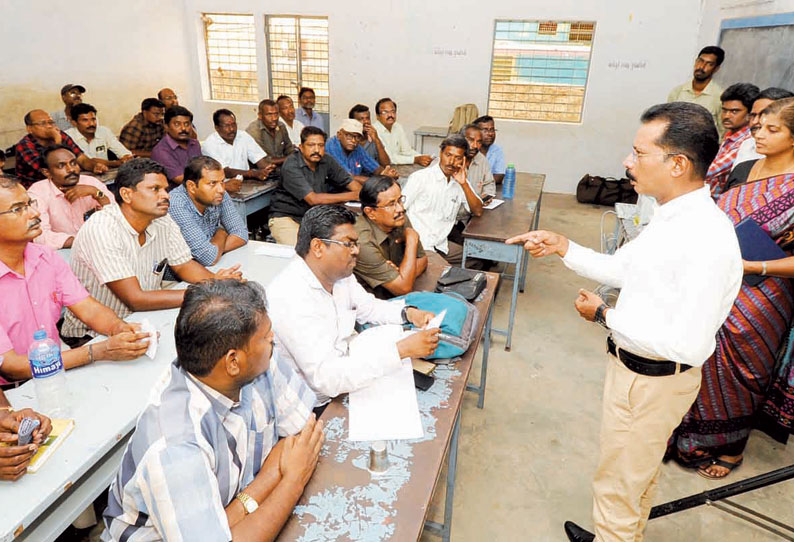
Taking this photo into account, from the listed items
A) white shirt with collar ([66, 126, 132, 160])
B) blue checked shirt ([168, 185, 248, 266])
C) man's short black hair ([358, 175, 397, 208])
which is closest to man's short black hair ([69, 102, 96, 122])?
white shirt with collar ([66, 126, 132, 160])

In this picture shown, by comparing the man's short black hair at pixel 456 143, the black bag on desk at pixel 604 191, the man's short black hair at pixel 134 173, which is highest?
the man's short black hair at pixel 456 143

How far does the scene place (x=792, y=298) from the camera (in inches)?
98.9

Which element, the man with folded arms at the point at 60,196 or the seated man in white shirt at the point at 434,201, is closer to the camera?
the man with folded arms at the point at 60,196

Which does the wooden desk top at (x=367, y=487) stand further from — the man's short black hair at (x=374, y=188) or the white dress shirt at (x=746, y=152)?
the white dress shirt at (x=746, y=152)

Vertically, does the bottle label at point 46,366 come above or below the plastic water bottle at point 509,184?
below

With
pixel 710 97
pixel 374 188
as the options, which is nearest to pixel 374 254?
pixel 374 188

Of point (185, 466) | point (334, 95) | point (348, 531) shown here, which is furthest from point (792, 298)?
point (334, 95)

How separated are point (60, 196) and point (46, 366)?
233 centimetres

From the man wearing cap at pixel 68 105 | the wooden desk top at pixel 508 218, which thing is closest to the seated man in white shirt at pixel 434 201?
the wooden desk top at pixel 508 218

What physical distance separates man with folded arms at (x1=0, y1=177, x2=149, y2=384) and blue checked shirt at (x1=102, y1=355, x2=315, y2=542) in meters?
0.78

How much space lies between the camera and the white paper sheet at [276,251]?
3180 mm

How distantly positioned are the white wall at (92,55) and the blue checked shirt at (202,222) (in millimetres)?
4603

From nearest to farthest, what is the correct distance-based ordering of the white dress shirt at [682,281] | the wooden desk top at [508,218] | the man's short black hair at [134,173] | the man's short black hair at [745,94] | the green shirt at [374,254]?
the white dress shirt at [682,281]
the man's short black hair at [134,173]
the green shirt at [374,254]
the wooden desk top at [508,218]
the man's short black hair at [745,94]

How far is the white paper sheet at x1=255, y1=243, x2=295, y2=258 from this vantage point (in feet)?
10.4
